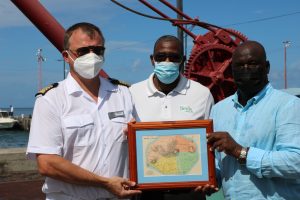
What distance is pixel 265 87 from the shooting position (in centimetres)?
282

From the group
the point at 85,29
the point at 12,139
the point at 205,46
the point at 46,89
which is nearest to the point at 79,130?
the point at 46,89

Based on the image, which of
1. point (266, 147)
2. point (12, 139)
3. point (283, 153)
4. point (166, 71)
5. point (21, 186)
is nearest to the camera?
point (283, 153)

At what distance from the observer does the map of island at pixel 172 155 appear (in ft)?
9.87

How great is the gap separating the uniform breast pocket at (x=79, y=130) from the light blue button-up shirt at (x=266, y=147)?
2.77ft

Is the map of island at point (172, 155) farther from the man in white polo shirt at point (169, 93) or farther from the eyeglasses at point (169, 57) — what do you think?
the eyeglasses at point (169, 57)

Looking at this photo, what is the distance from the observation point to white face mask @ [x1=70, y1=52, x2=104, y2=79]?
2799 millimetres

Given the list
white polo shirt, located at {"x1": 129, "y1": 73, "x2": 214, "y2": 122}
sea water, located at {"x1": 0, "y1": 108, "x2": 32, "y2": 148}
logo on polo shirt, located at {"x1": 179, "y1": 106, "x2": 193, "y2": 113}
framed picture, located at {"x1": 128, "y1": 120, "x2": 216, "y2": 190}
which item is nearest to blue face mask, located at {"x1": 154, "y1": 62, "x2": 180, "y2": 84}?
white polo shirt, located at {"x1": 129, "y1": 73, "x2": 214, "y2": 122}

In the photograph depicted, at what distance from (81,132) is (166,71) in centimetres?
108

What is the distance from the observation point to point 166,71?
3.62m

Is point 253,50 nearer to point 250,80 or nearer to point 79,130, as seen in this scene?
point 250,80

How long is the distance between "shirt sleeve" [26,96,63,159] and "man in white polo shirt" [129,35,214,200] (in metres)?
0.97

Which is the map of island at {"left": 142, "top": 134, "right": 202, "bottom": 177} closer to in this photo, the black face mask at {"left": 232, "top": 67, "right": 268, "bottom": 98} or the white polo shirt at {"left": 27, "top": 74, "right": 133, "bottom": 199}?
the white polo shirt at {"left": 27, "top": 74, "right": 133, "bottom": 199}

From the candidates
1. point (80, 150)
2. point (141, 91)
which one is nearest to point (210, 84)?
point (141, 91)

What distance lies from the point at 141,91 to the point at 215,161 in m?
0.97
